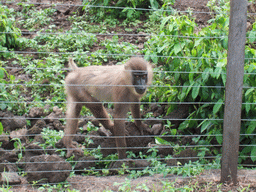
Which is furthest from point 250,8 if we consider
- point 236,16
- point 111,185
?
point 111,185

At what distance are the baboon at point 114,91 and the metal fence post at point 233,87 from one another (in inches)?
65.9

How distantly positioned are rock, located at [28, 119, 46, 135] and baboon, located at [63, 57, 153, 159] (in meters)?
0.51

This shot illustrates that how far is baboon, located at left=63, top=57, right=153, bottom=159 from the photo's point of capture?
5.66 meters

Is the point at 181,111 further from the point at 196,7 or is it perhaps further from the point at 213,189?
the point at 196,7

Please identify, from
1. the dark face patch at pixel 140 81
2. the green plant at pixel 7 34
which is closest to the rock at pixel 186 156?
the dark face patch at pixel 140 81

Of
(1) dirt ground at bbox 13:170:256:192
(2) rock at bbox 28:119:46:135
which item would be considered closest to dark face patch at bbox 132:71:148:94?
(1) dirt ground at bbox 13:170:256:192

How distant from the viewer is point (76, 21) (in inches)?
390

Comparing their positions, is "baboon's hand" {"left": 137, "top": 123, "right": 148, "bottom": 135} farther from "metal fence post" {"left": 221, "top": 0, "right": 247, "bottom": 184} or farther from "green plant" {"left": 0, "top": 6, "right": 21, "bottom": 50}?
"green plant" {"left": 0, "top": 6, "right": 21, "bottom": 50}

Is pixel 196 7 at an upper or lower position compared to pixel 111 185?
upper

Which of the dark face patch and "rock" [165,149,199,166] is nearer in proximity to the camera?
"rock" [165,149,199,166]

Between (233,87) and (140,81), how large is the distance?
6.03ft

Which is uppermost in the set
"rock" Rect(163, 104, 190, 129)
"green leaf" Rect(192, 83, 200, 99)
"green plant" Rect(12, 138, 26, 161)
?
"green leaf" Rect(192, 83, 200, 99)

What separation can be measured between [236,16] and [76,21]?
6.69m

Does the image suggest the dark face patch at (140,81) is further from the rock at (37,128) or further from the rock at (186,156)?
the rock at (37,128)
